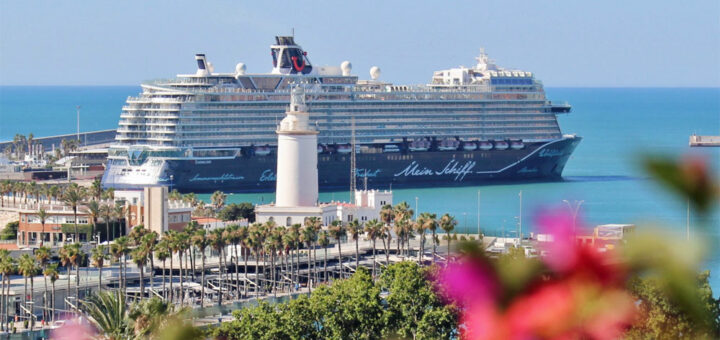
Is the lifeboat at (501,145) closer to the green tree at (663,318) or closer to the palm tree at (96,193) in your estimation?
the palm tree at (96,193)

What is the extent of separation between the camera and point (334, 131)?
110875 millimetres

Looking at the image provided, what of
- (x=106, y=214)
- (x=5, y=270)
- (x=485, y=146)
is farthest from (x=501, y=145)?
(x=5, y=270)

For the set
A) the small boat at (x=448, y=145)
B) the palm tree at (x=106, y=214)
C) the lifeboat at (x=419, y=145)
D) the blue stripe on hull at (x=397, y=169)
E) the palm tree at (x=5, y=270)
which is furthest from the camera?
the small boat at (x=448, y=145)

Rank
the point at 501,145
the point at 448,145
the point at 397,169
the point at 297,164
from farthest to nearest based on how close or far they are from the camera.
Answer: the point at 501,145 < the point at 448,145 < the point at 397,169 < the point at 297,164

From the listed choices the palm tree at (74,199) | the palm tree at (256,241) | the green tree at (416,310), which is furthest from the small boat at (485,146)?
the green tree at (416,310)

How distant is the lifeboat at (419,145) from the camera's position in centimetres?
11181

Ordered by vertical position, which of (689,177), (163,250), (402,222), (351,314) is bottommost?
(351,314)

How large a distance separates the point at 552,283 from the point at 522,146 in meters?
113

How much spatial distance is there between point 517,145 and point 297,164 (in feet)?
170

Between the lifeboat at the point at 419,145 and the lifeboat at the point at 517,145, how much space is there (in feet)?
24.0

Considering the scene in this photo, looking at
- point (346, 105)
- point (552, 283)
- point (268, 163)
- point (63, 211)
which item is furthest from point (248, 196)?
point (552, 283)

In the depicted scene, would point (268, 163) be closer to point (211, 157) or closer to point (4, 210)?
point (211, 157)

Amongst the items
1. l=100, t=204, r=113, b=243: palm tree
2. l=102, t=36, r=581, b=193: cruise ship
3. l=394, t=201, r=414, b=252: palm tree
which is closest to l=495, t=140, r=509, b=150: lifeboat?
l=102, t=36, r=581, b=193: cruise ship

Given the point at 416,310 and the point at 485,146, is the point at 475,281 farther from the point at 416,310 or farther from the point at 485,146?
the point at 485,146
